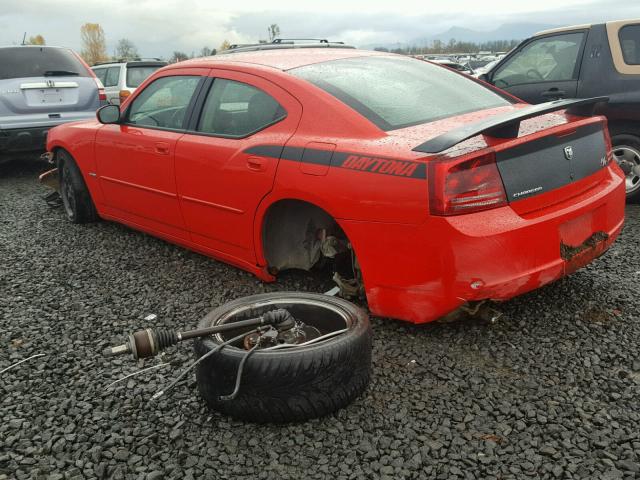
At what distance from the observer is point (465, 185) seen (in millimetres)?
2664

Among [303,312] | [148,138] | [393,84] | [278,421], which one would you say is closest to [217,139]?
[148,138]

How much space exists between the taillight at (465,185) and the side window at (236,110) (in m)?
1.16

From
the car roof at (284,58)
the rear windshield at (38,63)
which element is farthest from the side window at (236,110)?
the rear windshield at (38,63)

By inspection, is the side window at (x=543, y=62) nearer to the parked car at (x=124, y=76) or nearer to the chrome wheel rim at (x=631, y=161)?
the chrome wheel rim at (x=631, y=161)

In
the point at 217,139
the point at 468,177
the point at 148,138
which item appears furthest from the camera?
the point at 148,138

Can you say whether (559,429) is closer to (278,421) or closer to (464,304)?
(464,304)

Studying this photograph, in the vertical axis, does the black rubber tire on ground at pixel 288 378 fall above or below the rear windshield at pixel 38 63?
below

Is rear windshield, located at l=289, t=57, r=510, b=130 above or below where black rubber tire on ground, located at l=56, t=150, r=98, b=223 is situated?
above

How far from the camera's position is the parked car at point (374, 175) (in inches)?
107

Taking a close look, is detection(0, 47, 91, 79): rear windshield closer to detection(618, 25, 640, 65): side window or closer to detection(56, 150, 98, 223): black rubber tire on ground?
detection(56, 150, 98, 223): black rubber tire on ground

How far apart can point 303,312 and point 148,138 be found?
6.72 feet

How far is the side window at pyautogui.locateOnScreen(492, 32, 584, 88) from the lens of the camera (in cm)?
580

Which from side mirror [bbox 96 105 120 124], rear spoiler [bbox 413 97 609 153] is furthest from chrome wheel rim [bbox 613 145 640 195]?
side mirror [bbox 96 105 120 124]

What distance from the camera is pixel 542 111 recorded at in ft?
9.29
